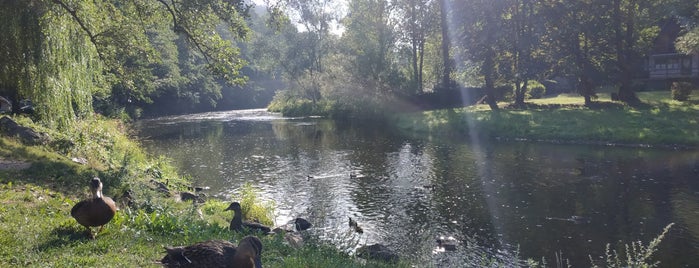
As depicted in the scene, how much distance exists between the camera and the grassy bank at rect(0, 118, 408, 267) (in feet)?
23.0

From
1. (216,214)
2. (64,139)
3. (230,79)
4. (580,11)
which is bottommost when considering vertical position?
(216,214)

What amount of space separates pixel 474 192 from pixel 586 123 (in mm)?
19075

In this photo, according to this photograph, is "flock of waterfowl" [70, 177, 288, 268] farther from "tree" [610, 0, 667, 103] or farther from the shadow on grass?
"tree" [610, 0, 667, 103]

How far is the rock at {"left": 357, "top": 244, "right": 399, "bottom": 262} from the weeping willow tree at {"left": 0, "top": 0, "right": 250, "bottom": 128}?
6.71 meters

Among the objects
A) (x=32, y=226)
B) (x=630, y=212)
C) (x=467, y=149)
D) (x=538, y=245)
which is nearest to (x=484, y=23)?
(x=467, y=149)

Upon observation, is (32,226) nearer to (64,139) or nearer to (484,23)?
(64,139)

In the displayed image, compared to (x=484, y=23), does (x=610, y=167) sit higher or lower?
lower

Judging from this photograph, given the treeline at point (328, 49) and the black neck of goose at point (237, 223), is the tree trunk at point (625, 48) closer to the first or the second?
the treeline at point (328, 49)

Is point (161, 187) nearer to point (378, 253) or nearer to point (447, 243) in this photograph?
point (378, 253)

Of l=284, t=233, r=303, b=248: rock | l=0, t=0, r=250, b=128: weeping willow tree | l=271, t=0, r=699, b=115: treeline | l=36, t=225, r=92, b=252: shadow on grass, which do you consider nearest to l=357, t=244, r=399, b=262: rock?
l=284, t=233, r=303, b=248: rock

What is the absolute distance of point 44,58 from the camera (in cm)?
1477

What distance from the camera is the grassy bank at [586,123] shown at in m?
29.9

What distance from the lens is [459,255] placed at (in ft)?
42.1

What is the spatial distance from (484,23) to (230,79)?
118 feet
